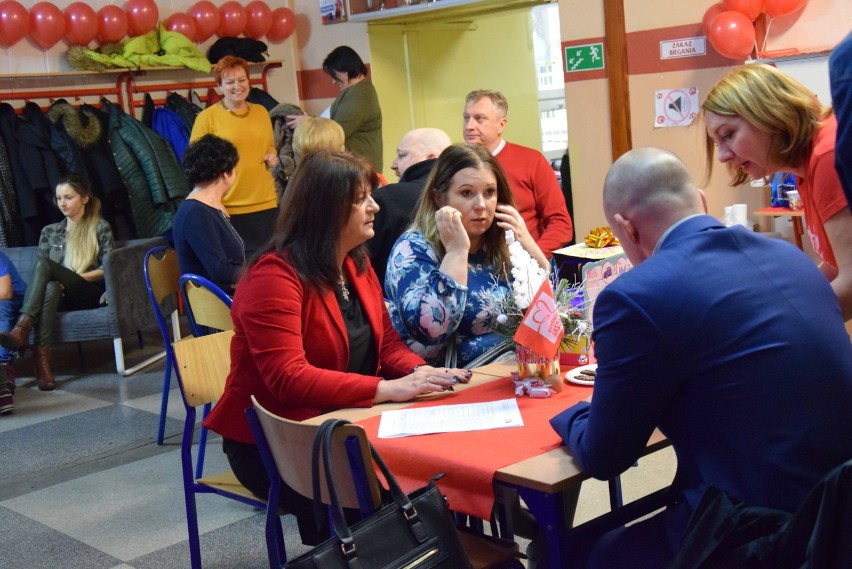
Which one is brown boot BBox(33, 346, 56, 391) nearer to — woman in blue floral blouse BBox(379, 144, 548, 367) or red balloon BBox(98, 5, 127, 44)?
red balloon BBox(98, 5, 127, 44)

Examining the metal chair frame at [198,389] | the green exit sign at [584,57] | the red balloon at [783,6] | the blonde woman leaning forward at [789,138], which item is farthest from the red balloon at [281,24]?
the blonde woman leaning forward at [789,138]

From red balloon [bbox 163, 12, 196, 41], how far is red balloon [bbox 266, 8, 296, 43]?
2.29 ft

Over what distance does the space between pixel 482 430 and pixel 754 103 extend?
3.35ft

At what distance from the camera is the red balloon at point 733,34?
527 centimetres

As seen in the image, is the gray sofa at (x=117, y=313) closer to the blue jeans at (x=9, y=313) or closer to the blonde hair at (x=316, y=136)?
the blue jeans at (x=9, y=313)

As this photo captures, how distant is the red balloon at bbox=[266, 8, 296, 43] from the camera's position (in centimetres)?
828

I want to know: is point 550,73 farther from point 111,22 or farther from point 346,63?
point 111,22

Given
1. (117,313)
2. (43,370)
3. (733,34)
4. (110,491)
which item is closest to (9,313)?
(43,370)

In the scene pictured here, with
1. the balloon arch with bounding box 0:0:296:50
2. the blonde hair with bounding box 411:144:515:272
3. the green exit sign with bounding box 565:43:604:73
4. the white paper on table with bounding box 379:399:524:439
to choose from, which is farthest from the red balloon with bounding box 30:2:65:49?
the white paper on table with bounding box 379:399:524:439

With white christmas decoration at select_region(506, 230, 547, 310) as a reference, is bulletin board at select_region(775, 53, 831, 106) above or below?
above

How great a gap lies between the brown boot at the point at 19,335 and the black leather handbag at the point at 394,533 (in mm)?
4232

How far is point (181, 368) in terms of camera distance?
3080 mm

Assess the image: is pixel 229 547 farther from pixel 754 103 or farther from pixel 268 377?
pixel 754 103

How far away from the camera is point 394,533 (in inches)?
75.1
